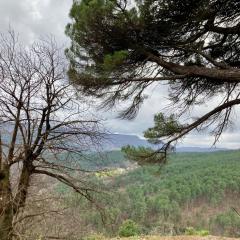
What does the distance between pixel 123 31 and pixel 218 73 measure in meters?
1.78

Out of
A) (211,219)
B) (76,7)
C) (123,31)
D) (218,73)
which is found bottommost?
(211,219)

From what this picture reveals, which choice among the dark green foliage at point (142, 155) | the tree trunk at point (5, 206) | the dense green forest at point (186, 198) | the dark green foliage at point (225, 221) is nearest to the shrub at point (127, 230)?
the dark green foliage at point (142, 155)

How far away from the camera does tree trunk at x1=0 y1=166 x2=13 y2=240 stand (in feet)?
26.1

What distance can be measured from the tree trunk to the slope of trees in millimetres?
2203

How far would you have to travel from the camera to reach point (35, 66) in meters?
8.27

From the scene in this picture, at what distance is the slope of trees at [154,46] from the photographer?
8266mm

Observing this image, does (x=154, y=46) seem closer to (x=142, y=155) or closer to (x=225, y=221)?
(x=142, y=155)

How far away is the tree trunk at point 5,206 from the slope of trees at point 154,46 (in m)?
2.20

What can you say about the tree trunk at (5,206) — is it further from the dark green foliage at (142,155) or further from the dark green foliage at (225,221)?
the dark green foliage at (225,221)

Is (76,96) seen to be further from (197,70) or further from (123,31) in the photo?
(197,70)

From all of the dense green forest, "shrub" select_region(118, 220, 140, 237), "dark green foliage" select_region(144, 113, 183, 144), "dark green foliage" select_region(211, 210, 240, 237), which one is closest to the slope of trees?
"dark green foliage" select_region(144, 113, 183, 144)

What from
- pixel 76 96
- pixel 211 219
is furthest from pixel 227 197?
pixel 76 96

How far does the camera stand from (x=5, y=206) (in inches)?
313

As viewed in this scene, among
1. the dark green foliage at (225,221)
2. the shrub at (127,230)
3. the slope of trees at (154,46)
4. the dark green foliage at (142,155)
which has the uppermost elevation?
the slope of trees at (154,46)
